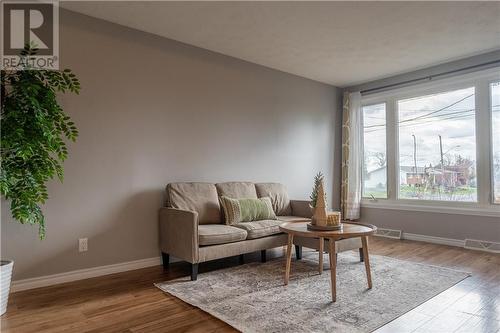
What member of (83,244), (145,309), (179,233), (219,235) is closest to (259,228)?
(219,235)

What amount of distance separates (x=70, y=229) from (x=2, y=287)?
2.68 feet

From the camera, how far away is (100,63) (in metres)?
3.24

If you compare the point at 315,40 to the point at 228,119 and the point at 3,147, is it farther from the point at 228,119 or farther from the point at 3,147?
the point at 3,147

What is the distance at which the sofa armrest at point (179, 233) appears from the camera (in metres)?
2.97

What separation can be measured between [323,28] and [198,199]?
2.19 metres

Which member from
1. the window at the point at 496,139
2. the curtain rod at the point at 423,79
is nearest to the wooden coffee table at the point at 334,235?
the window at the point at 496,139

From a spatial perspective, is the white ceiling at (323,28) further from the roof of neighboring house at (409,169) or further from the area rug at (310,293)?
the area rug at (310,293)

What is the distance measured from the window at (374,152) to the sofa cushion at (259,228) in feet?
8.35

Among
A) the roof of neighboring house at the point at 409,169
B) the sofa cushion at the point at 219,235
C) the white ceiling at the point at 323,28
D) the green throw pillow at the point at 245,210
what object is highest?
the white ceiling at the point at 323,28

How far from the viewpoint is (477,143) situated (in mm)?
4328

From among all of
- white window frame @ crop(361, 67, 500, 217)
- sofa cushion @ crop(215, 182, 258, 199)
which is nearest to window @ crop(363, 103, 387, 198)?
white window frame @ crop(361, 67, 500, 217)

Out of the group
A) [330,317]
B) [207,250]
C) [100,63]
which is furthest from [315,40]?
[330,317]

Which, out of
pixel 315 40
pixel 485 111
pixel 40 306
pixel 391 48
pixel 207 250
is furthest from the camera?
pixel 485 111

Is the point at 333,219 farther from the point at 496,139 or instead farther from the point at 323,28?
the point at 496,139
